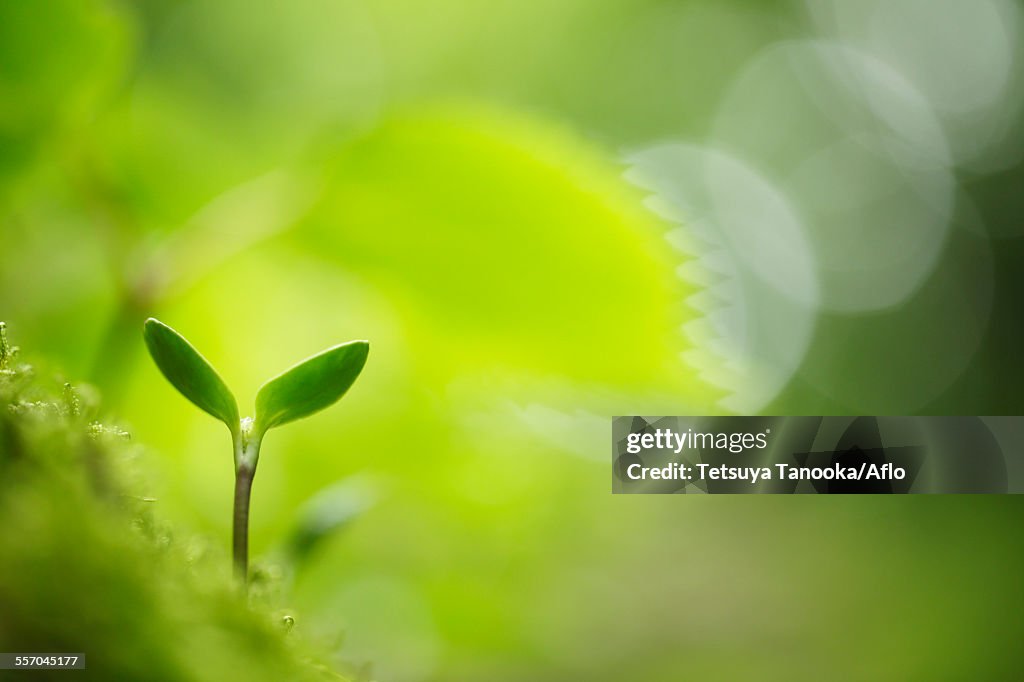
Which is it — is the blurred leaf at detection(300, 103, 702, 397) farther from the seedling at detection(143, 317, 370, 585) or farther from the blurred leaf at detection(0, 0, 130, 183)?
the seedling at detection(143, 317, 370, 585)

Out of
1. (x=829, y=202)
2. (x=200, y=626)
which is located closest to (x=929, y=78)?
(x=829, y=202)

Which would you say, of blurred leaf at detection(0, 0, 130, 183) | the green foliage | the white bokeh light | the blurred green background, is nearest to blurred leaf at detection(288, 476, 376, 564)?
the blurred green background

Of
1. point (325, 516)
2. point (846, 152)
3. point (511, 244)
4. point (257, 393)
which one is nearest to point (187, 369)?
point (257, 393)

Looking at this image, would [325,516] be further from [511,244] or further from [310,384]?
[511,244]

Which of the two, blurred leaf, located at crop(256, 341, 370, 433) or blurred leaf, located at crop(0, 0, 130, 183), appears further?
blurred leaf, located at crop(0, 0, 130, 183)

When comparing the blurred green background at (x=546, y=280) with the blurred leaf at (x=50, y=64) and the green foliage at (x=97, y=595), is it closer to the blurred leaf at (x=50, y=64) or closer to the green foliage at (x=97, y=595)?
the blurred leaf at (x=50, y=64)

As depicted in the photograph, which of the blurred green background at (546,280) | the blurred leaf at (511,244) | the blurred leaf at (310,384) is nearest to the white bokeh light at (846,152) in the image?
the blurred green background at (546,280)
